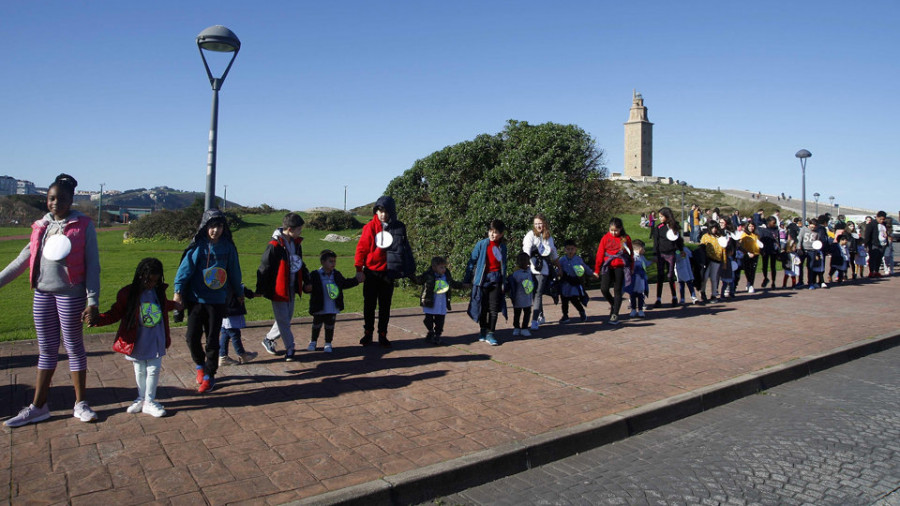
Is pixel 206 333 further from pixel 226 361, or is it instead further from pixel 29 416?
pixel 29 416

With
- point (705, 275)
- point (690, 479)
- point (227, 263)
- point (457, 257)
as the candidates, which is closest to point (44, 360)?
point (227, 263)

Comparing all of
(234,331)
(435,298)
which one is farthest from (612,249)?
(234,331)

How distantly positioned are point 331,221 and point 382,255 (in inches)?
1058

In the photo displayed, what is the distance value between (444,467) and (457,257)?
9.50 meters

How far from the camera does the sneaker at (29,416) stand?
4.50 meters

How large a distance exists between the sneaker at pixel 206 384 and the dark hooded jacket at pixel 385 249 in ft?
7.80

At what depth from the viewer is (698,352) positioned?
299 inches

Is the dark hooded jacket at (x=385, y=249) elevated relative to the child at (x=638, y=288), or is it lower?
elevated

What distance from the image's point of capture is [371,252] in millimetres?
7457

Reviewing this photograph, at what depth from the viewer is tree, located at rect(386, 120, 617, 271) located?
13.2 m

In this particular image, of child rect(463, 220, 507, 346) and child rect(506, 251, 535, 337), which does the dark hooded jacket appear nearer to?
child rect(463, 220, 507, 346)

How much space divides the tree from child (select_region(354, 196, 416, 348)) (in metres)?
5.71

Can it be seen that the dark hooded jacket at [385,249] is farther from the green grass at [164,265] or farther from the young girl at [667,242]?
the young girl at [667,242]

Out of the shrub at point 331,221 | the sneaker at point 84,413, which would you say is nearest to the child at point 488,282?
the sneaker at point 84,413
